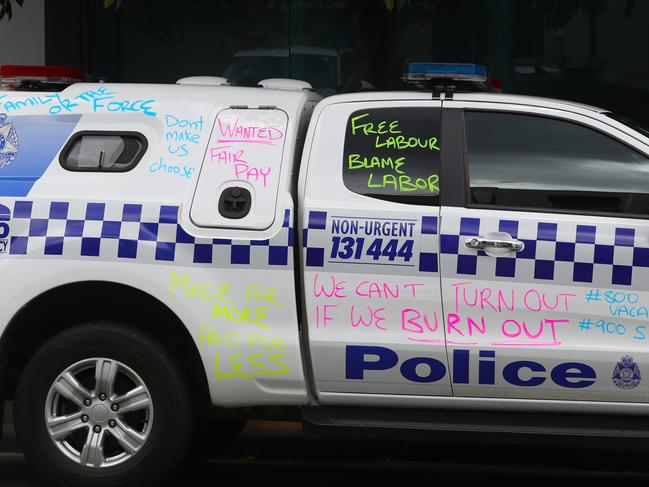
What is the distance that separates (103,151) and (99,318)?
0.74 m

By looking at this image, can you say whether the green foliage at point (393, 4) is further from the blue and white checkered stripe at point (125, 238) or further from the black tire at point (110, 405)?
the black tire at point (110, 405)

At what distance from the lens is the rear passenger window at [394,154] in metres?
5.23

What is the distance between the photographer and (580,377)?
507 cm

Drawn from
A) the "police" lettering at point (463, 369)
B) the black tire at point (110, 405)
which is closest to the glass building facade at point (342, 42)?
the black tire at point (110, 405)

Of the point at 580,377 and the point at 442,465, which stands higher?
the point at 580,377

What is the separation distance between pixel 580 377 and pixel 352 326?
0.96 m

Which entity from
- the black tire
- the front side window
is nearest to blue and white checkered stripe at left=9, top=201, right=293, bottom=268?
the black tire

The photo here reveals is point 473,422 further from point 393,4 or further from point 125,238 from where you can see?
point 393,4

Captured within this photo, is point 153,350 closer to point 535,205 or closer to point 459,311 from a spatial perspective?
point 459,311

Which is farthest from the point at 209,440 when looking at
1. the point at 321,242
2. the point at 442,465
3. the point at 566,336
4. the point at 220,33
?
the point at 220,33

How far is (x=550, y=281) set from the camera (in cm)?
505

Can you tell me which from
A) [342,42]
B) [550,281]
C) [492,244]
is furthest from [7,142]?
[342,42]

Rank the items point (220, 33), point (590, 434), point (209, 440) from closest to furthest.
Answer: point (590, 434) → point (209, 440) → point (220, 33)

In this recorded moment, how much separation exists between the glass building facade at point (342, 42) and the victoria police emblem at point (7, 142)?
5258 millimetres
